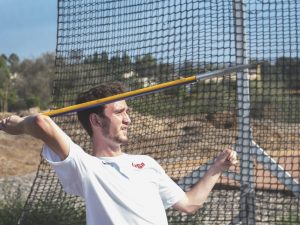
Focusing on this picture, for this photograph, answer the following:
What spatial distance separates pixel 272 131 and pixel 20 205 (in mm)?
2806

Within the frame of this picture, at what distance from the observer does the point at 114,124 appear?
3.80m

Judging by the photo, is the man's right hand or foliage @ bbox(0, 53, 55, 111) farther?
foliage @ bbox(0, 53, 55, 111)

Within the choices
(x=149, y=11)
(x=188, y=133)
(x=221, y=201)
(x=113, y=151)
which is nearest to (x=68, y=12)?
(x=149, y=11)

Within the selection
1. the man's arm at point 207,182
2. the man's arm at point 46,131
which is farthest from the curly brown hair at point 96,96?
the man's arm at point 207,182

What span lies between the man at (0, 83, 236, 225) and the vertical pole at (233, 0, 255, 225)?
2328mm

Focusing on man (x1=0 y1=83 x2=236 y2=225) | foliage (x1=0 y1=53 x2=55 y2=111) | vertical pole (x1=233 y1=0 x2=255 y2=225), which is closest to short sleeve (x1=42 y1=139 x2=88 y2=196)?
man (x1=0 y1=83 x2=236 y2=225)

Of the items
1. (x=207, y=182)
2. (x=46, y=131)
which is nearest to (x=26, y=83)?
(x=207, y=182)

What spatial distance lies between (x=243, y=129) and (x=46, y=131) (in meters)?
3.12

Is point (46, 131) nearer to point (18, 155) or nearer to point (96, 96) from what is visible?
point (96, 96)

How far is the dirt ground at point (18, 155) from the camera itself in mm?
14531

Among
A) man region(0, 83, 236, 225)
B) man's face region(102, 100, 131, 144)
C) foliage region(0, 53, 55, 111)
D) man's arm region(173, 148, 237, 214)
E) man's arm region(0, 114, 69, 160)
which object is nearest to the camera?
man's arm region(0, 114, 69, 160)

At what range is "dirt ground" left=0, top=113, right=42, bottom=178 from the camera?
14.5 m

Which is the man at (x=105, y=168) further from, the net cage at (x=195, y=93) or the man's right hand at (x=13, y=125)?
Result: the net cage at (x=195, y=93)

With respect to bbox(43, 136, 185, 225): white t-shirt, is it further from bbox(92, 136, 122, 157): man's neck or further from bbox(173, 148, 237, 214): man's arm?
bbox(173, 148, 237, 214): man's arm
